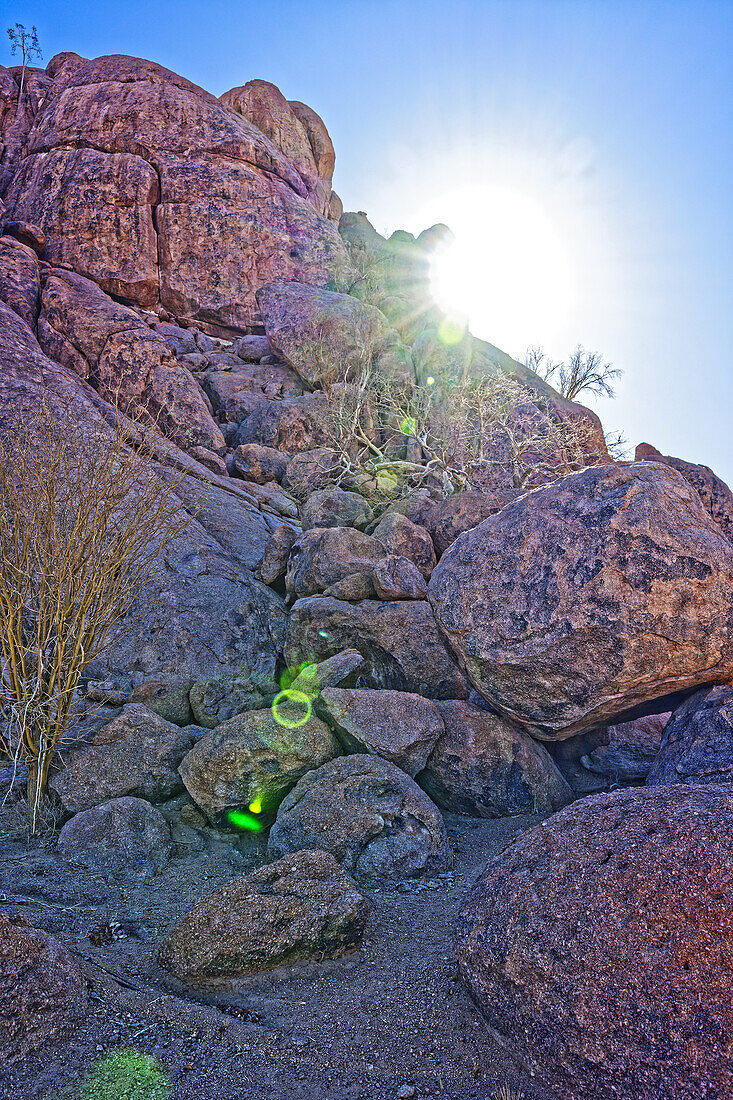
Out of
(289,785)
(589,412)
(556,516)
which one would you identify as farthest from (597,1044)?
(589,412)

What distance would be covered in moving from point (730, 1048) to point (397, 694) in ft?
14.9

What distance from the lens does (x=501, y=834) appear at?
628 cm

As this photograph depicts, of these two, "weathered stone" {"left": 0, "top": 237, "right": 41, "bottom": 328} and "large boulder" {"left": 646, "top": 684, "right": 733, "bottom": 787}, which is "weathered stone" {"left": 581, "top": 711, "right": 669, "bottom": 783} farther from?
"weathered stone" {"left": 0, "top": 237, "right": 41, "bottom": 328}

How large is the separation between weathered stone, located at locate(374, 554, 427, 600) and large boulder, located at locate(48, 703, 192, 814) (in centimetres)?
313

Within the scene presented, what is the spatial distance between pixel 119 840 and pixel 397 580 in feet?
14.8

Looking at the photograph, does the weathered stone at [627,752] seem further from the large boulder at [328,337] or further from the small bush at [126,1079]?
the large boulder at [328,337]

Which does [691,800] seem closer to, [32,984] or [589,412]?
[32,984]

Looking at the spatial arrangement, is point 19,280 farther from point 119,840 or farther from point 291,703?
point 119,840

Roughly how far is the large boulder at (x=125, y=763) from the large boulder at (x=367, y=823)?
1441 mm

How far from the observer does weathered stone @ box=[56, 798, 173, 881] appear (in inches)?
215

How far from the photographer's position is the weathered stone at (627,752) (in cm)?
724

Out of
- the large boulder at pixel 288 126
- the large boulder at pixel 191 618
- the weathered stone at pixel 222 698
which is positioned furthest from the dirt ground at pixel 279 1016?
the large boulder at pixel 288 126

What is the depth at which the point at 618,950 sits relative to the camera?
2.98 metres

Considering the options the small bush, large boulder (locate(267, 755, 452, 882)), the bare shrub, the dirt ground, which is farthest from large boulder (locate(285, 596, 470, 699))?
the small bush
